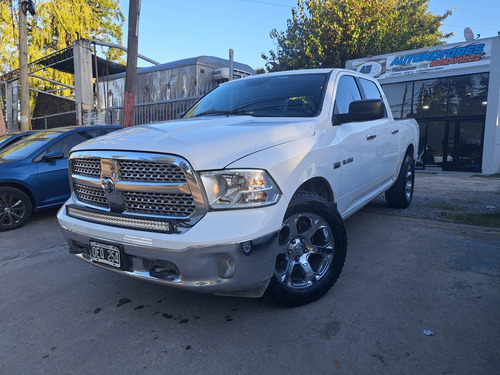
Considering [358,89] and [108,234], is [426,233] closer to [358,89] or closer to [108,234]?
[358,89]

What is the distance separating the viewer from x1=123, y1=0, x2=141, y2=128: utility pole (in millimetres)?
8297

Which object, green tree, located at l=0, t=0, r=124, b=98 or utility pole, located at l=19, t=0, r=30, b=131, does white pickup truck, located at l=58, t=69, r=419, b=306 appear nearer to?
utility pole, located at l=19, t=0, r=30, b=131

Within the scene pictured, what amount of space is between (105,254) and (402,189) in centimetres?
443

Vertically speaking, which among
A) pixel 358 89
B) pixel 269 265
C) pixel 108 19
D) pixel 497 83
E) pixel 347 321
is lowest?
pixel 347 321

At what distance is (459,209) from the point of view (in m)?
5.67

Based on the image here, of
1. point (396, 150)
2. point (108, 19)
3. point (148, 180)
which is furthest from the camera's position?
point (108, 19)

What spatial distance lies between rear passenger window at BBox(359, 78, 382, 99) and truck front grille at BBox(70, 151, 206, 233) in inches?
116

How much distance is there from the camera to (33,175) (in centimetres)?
544

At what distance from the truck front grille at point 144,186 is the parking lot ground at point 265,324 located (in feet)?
2.63

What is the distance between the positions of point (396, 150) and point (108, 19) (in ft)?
86.3

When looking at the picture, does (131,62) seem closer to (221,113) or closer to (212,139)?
(221,113)

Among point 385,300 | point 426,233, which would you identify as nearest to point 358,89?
point 426,233

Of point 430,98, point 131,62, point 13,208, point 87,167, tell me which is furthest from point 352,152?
point 430,98

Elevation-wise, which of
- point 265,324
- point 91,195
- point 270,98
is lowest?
point 265,324
